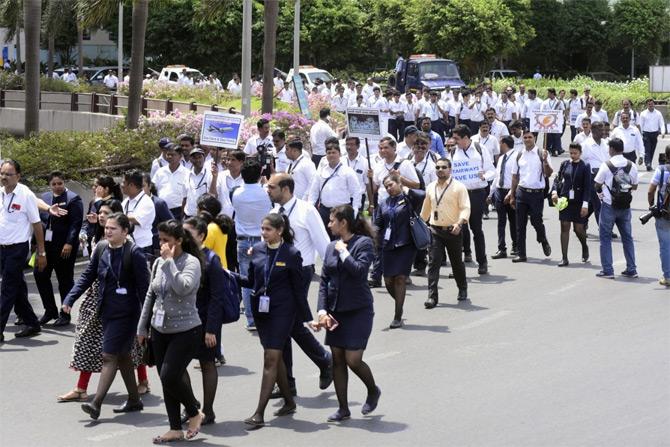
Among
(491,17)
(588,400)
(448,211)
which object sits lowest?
(588,400)

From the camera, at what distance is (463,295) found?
1462 centimetres

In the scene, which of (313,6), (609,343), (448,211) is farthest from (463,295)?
(313,6)

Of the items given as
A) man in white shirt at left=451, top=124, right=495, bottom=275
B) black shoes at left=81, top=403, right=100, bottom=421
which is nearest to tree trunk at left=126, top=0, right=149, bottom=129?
man in white shirt at left=451, top=124, right=495, bottom=275

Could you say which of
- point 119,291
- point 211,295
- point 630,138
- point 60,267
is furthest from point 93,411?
point 630,138

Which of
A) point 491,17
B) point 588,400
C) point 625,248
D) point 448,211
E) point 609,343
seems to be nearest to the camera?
point 588,400

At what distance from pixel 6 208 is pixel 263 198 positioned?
9.25ft

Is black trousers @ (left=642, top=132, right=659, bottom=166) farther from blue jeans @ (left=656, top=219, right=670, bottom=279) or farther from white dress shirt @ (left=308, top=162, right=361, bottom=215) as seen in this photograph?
white dress shirt @ (left=308, top=162, right=361, bottom=215)

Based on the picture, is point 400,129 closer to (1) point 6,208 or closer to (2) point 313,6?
(1) point 6,208

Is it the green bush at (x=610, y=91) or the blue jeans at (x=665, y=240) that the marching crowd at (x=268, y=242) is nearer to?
the blue jeans at (x=665, y=240)

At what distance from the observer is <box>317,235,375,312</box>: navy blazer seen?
9.53 metres

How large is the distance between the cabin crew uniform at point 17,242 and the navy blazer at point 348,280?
4552mm

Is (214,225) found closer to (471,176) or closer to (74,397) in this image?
(74,397)

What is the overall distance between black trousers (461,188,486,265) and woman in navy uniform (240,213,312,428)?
6928 millimetres

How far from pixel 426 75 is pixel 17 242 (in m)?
31.1
